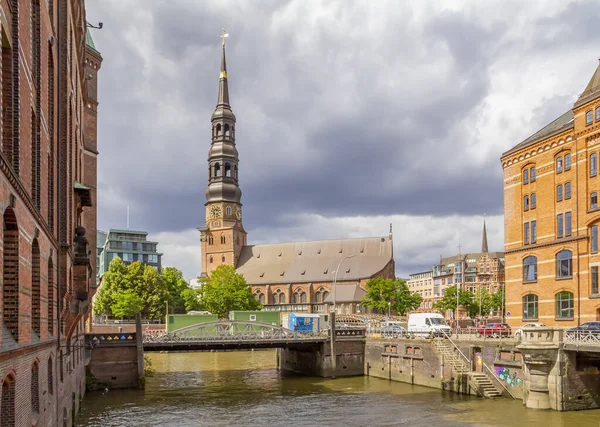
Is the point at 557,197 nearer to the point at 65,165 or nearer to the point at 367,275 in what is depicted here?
the point at 65,165

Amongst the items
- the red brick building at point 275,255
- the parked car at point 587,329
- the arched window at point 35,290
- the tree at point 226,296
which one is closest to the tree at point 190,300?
the tree at point 226,296

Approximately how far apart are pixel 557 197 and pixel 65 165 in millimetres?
36190

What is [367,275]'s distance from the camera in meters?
113

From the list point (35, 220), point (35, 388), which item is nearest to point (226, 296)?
point (35, 388)

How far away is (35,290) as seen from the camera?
1466 cm

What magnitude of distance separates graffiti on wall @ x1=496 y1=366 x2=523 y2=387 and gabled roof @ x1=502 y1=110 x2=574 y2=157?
18685 mm

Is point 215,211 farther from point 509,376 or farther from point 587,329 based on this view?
point 587,329

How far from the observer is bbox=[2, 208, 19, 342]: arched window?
453 inches

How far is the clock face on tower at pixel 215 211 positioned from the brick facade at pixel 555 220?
7073cm

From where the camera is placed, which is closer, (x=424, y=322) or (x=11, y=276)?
(x=11, y=276)

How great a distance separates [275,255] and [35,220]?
365 feet

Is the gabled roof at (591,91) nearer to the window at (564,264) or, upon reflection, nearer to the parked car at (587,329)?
the window at (564,264)

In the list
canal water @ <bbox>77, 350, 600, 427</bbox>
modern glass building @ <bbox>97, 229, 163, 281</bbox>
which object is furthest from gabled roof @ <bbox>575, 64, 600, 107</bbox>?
modern glass building @ <bbox>97, 229, 163, 281</bbox>

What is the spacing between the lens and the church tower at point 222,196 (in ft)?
360
